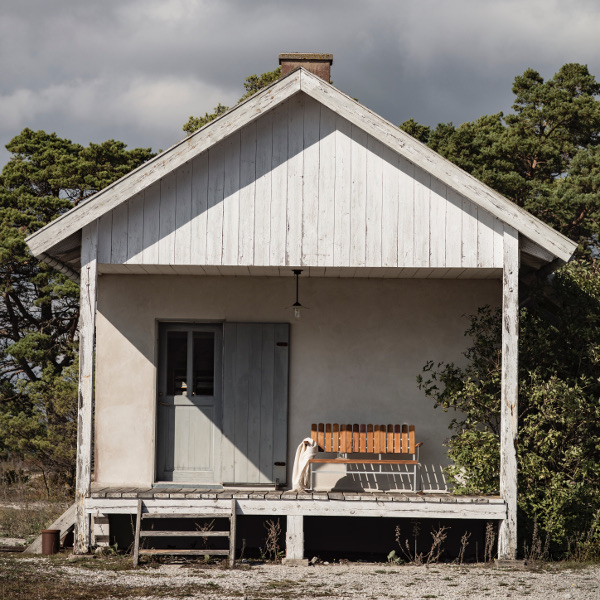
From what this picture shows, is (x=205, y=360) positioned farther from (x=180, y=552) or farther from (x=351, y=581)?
(x=351, y=581)

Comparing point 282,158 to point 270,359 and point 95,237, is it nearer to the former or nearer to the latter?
point 95,237

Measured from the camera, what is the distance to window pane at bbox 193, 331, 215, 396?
11211 mm

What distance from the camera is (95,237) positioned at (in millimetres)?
8984

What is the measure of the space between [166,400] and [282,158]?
12.8ft

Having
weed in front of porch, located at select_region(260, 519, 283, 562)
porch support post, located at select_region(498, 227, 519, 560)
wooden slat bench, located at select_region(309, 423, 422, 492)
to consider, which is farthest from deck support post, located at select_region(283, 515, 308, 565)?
porch support post, located at select_region(498, 227, 519, 560)

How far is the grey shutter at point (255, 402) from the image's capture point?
11.0 meters

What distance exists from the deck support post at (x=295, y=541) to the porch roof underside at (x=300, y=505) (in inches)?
3.8

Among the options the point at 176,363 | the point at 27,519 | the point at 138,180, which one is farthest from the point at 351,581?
the point at 27,519

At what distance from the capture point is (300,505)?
9039mm

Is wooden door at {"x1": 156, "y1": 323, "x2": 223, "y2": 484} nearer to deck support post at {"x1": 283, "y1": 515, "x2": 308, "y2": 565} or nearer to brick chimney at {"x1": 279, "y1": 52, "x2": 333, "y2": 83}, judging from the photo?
deck support post at {"x1": 283, "y1": 515, "x2": 308, "y2": 565}

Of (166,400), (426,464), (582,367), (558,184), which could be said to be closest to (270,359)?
(166,400)

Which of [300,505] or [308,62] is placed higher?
[308,62]

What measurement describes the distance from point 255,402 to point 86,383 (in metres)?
2.79

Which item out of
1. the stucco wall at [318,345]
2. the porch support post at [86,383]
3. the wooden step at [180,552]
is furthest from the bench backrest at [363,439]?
the porch support post at [86,383]
